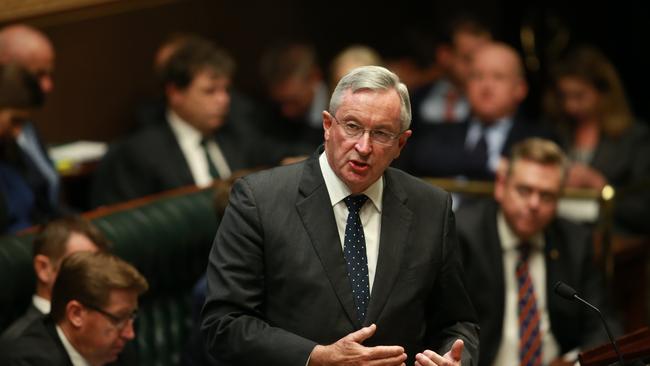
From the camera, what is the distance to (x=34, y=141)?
576 cm

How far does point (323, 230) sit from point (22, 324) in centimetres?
123

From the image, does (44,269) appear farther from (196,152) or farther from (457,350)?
(196,152)

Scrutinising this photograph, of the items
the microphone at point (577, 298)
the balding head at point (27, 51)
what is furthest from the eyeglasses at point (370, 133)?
the balding head at point (27, 51)

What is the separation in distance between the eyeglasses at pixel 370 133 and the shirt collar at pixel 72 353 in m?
1.22

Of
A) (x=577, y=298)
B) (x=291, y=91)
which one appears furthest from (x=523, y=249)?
(x=291, y=91)

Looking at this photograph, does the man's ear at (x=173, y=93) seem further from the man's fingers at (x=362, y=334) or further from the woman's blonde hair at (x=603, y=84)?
the man's fingers at (x=362, y=334)

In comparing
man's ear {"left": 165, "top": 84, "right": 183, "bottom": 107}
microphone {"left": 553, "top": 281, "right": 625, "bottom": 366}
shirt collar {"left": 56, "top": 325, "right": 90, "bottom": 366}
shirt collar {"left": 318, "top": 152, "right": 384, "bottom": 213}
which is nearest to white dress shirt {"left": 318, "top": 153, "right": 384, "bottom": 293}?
shirt collar {"left": 318, "top": 152, "right": 384, "bottom": 213}

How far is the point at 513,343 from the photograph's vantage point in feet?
16.1

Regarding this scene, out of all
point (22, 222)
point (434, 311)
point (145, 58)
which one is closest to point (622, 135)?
point (145, 58)

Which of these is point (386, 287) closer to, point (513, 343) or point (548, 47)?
point (513, 343)

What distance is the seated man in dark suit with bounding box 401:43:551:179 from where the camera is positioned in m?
6.62

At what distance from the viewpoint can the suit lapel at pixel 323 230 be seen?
3240 mm

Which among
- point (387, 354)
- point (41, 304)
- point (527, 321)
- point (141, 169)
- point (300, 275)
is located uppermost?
point (300, 275)

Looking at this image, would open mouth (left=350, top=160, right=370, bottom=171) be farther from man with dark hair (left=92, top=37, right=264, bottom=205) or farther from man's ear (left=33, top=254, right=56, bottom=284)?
man with dark hair (left=92, top=37, right=264, bottom=205)
